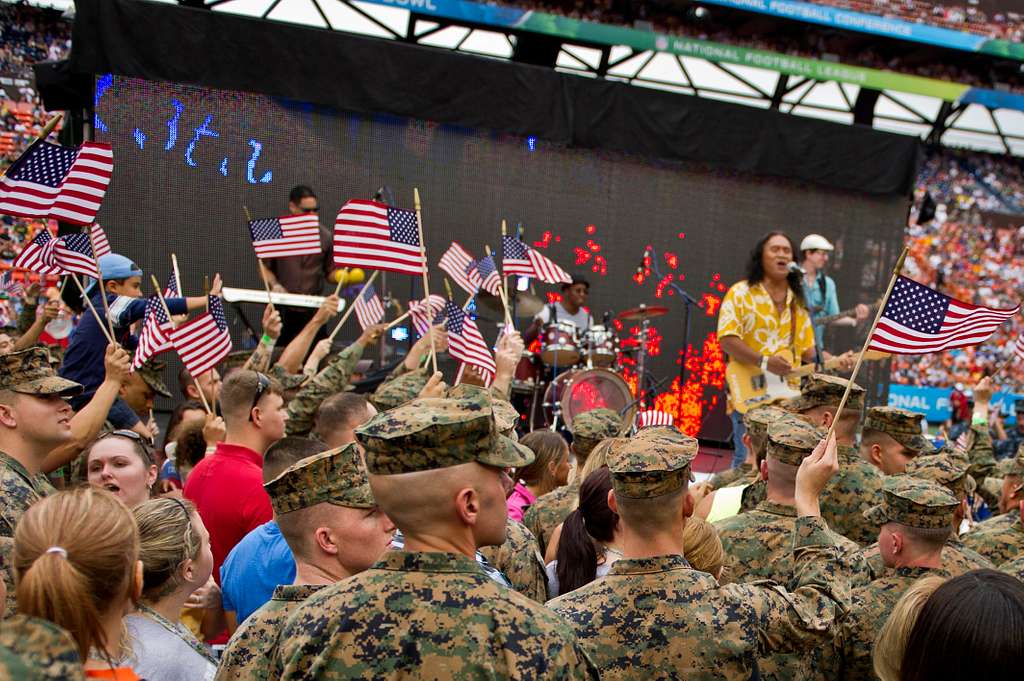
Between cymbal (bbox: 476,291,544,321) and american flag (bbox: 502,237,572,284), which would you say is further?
cymbal (bbox: 476,291,544,321)

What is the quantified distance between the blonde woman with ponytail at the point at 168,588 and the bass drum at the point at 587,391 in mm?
7773

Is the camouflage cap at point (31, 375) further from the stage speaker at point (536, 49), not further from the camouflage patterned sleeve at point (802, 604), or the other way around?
Answer: the stage speaker at point (536, 49)

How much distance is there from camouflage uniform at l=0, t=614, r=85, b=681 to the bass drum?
359 inches

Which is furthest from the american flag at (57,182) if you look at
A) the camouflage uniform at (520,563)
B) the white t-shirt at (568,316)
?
the white t-shirt at (568,316)

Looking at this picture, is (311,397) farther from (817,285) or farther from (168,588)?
(817,285)

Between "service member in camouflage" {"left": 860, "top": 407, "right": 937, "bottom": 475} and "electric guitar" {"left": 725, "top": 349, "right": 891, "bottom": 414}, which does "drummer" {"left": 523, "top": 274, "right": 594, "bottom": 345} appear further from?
"service member in camouflage" {"left": 860, "top": 407, "right": 937, "bottom": 475}

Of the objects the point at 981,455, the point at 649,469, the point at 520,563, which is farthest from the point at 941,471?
the point at 981,455

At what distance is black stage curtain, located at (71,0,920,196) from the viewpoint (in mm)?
11406

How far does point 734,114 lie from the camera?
47.3 ft

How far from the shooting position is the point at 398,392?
6.51 meters

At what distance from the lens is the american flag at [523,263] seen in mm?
8570

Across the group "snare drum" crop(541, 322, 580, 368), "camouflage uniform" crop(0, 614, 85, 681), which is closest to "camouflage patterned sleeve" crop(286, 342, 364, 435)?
"camouflage uniform" crop(0, 614, 85, 681)

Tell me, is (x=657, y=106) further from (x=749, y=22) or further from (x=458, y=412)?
(x=458, y=412)

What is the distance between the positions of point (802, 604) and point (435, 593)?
1134 mm
